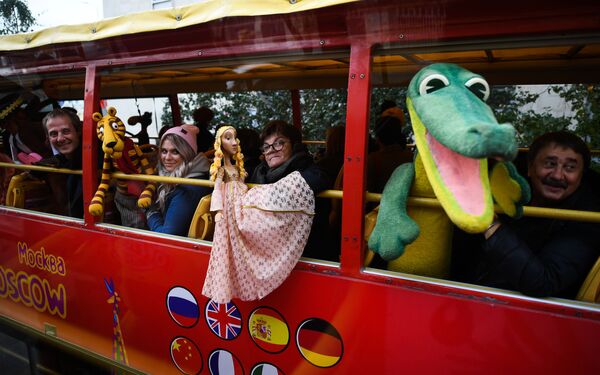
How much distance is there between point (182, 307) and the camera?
7.96 feet

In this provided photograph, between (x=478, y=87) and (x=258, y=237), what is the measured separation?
1.15m

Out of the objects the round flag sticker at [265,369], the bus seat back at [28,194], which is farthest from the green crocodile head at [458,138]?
the bus seat back at [28,194]

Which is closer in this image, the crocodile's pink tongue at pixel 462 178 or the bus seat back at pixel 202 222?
the crocodile's pink tongue at pixel 462 178

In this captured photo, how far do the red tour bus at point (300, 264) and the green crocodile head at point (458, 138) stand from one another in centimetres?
22

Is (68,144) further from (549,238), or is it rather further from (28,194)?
(549,238)

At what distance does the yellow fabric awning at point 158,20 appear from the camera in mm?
1834

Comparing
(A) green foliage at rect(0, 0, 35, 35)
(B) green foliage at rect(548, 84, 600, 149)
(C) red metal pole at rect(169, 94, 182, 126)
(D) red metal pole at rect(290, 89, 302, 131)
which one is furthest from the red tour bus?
(A) green foliage at rect(0, 0, 35, 35)

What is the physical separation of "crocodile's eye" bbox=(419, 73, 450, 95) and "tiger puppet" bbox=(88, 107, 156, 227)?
178 cm

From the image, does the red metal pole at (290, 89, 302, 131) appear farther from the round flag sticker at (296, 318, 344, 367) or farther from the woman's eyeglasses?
the round flag sticker at (296, 318, 344, 367)

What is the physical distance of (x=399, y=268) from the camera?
190cm

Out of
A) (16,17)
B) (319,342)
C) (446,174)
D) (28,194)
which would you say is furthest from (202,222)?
(16,17)

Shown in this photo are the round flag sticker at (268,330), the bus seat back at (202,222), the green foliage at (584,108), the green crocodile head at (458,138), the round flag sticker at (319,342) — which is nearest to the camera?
the green crocodile head at (458,138)

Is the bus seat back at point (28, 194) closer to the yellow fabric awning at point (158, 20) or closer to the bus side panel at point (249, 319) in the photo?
the bus side panel at point (249, 319)

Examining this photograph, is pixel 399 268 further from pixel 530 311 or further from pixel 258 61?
pixel 258 61
